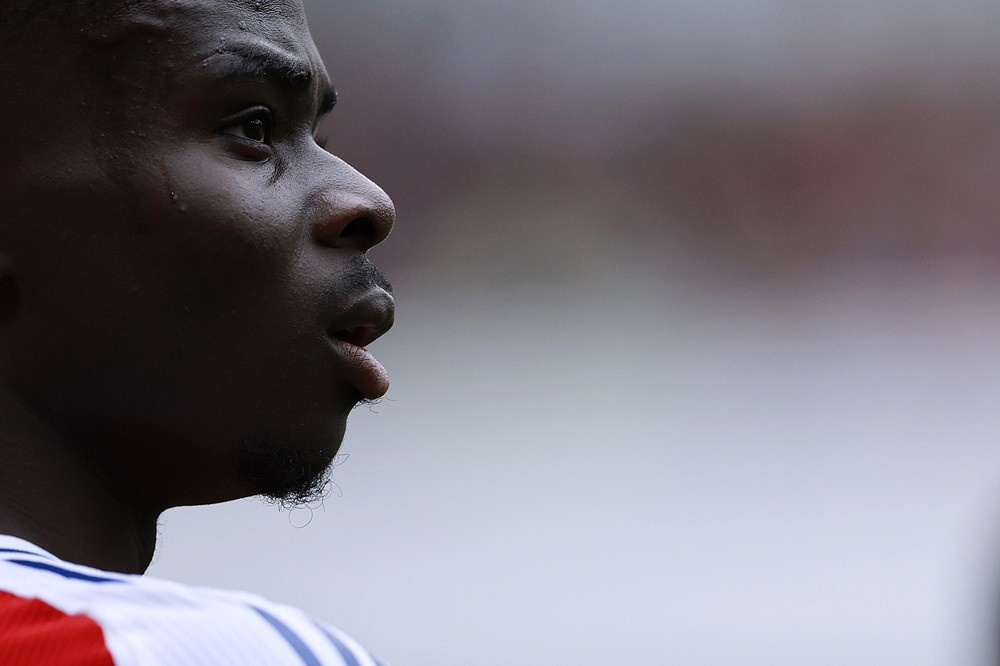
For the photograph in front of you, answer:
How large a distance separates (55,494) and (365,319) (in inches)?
15.8

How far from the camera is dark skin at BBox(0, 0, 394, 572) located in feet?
4.35

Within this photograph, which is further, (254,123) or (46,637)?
(254,123)

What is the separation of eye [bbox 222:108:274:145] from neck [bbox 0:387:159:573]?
0.39 m

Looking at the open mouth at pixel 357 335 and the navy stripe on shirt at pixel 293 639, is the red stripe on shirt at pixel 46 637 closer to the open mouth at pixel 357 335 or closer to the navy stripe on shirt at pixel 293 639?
the navy stripe on shirt at pixel 293 639

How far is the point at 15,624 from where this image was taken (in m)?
1.05

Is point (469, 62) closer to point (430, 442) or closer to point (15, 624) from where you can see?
point (430, 442)

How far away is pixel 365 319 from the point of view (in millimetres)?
1441

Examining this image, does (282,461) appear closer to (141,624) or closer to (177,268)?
(177,268)

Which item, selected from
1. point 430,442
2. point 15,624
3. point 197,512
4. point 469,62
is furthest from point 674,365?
point 15,624

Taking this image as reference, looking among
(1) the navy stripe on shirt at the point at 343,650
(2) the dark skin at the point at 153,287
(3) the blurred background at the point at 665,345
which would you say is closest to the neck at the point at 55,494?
(2) the dark skin at the point at 153,287

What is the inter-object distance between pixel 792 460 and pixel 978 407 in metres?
0.93

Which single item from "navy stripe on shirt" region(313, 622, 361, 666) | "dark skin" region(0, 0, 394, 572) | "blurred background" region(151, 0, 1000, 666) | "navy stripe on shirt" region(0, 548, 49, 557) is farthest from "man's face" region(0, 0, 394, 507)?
"blurred background" region(151, 0, 1000, 666)

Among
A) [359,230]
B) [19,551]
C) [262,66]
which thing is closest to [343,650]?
[19,551]

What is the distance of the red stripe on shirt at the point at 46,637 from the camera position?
39.3 inches
